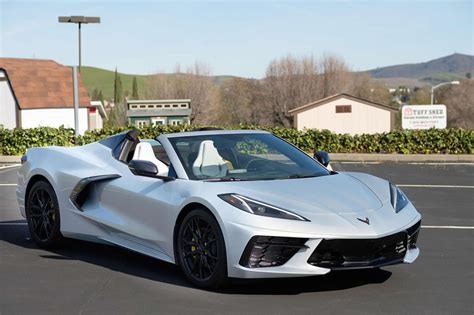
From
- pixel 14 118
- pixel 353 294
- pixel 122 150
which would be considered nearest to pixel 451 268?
pixel 353 294

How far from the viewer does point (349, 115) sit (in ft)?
149

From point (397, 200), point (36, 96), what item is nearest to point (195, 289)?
point (397, 200)

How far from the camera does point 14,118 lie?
42.7 meters

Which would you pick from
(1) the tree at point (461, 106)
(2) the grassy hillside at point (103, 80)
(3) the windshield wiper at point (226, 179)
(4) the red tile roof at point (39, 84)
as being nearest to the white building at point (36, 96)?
(4) the red tile roof at point (39, 84)

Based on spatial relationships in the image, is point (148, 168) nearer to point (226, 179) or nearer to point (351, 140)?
point (226, 179)

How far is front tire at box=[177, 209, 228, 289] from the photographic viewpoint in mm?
5191

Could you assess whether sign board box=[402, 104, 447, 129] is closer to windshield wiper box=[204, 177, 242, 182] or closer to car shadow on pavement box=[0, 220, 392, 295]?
car shadow on pavement box=[0, 220, 392, 295]

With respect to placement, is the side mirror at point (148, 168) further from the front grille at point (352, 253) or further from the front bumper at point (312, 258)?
the front grille at point (352, 253)

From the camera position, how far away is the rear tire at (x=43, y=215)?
695 cm

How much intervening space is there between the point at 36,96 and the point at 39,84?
1.36m

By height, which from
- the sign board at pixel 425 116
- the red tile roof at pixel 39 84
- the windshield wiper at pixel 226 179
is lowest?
the windshield wiper at pixel 226 179

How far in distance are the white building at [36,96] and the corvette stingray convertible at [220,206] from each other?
117 feet

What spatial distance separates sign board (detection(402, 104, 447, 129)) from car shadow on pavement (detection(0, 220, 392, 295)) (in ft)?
73.5

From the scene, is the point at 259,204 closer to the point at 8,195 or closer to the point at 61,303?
the point at 61,303
